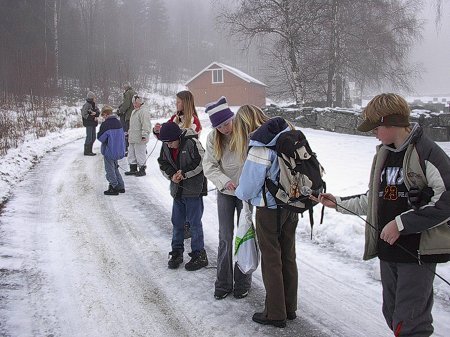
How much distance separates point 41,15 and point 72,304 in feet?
128

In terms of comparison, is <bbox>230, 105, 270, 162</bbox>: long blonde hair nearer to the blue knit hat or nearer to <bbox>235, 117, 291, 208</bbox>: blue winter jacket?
<bbox>235, 117, 291, 208</bbox>: blue winter jacket

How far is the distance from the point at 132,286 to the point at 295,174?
2.28 m

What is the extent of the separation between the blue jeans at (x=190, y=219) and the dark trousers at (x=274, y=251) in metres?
1.41

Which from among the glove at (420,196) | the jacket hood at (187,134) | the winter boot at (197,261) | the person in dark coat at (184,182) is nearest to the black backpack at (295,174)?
the glove at (420,196)

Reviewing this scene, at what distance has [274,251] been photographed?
3508 millimetres

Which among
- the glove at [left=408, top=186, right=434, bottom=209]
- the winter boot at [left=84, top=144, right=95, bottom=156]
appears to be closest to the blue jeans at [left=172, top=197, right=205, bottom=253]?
the glove at [left=408, top=186, right=434, bottom=209]

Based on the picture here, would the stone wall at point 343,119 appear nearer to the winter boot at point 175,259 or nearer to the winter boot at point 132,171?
the winter boot at point 132,171

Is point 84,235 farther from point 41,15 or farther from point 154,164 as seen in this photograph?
point 41,15

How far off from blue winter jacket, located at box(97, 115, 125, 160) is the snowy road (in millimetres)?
1314

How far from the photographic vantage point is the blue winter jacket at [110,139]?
8.00 meters

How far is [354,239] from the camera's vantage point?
214 inches

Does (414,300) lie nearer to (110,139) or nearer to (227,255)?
(227,255)

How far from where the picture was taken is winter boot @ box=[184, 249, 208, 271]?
483 cm

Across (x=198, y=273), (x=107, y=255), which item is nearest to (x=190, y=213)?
(x=198, y=273)
